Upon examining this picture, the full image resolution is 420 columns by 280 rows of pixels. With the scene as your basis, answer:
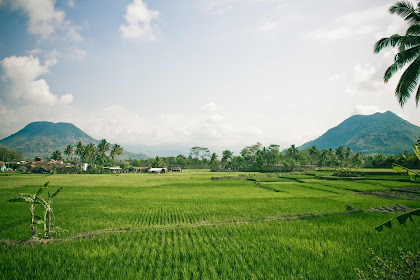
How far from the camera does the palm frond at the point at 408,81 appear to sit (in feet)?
37.9

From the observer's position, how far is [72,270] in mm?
5680

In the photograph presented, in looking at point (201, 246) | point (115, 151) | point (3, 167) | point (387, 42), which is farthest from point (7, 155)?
point (387, 42)

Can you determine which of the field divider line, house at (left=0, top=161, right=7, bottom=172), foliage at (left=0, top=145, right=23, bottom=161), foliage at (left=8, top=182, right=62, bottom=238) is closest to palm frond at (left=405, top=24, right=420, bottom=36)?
the field divider line

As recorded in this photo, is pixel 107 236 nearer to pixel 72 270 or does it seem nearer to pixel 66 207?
pixel 72 270

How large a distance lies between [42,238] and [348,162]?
96.9 metres

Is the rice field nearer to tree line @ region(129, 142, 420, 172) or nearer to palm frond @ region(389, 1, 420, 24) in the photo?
palm frond @ region(389, 1, 420, 24)

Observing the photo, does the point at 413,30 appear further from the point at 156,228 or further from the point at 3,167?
the point at 3,167

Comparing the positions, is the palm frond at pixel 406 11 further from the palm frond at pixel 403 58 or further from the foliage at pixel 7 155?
the foliage at pixel 7 155

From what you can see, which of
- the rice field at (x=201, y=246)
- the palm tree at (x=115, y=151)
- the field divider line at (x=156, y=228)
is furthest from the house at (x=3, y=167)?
the field divider line at (x=156, y=228)

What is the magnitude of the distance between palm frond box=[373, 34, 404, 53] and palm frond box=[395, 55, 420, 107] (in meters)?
1.66

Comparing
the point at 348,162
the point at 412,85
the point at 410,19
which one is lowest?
the point at 348,162

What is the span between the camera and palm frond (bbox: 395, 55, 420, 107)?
11.6 metres

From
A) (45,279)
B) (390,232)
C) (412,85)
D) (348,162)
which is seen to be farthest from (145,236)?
(348,162)

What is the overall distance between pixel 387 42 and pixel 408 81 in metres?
2.78
